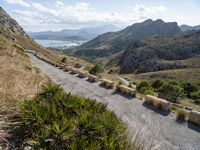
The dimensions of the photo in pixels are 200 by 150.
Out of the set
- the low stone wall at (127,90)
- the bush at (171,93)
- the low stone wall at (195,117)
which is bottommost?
the bush at (171,93)

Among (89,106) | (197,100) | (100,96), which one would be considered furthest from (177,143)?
(197,100)

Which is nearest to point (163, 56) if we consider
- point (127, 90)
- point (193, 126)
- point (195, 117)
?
point (127, 90)

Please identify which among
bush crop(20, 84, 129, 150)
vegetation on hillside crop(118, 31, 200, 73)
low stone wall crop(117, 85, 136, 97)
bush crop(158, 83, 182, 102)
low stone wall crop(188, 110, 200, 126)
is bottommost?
vegetation on hillside crop(118, 31, 200, 73)

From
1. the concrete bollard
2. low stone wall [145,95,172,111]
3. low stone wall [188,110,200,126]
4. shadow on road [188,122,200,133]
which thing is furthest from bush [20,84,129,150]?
the concrete bollard

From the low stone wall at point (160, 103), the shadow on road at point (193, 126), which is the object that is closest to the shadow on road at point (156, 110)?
the low stone wall at point (160, 103)

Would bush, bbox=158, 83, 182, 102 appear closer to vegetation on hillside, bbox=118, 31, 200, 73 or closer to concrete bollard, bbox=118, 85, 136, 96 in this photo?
concrete bollard, bbox=118, 85, 136, 96

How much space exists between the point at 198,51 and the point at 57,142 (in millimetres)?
160829

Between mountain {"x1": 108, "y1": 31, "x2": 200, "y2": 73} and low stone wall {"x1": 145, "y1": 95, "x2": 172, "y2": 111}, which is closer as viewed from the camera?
low stone wall {"x1": 145, "y1": 95, "x2": 172, "y2": 111}

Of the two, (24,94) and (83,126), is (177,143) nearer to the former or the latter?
(83,126)

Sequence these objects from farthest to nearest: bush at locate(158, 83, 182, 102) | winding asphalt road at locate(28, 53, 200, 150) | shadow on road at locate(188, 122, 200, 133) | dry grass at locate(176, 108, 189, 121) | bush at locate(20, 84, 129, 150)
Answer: bush at locate(158, 83, 182, 102)
dry grass at locate(176, 108, 189, 121)
shadow on road at locate(188, 122, 200, 133)
winding asphalt road at locate(28, 53, 200, 150)
bush at locate(20, 84, 129, 150)

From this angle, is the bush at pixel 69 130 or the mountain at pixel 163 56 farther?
the mountain at pixel 163 56

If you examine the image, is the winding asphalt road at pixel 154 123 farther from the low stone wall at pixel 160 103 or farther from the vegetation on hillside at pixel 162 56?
the vegetation on hillside at pixel 162 56

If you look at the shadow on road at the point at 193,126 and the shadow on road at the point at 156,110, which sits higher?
the shadow on road at the point at 193,126

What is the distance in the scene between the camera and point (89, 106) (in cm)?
861
